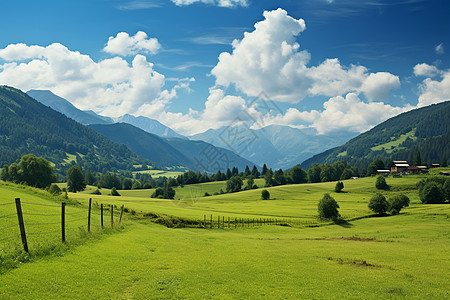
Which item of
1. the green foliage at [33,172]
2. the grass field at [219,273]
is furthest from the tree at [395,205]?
the green foliage at [33,172]

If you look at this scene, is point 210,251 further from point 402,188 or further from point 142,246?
point 402,188

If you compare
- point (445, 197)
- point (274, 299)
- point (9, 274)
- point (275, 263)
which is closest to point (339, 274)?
point (275, 263)

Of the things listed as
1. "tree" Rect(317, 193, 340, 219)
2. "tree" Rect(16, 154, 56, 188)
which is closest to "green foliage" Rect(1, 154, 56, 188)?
"tree" Rect(16, 154, 56, 188)

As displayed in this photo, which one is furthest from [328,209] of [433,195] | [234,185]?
[234,185]

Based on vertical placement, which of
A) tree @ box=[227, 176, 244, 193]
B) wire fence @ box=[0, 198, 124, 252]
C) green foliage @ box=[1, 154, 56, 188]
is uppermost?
green foliage @ box=[1, 154, 56, 188]

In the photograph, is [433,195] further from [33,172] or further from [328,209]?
[33,172]

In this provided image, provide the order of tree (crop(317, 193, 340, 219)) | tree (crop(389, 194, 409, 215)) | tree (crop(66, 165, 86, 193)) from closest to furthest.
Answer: tree (crop(317, 193, 340, 219)) < tree (crop(389, 194, 409, 215)) < tree (crop(66, 165, 86, 193))

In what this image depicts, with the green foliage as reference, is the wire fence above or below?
below

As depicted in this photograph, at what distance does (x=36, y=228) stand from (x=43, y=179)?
7753 centimetres

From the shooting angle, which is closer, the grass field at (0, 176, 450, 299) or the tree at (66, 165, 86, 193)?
the grass field at (0, 176, 450, 299)

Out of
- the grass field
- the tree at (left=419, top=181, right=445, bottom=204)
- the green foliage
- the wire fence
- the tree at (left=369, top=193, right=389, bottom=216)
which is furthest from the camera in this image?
the tree at (left=419, top=181, right=445, bottom=204)

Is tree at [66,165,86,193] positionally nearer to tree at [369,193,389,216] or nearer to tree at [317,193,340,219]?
tree at [317,193,340,219]

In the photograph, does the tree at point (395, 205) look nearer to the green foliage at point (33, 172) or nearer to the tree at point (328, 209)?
the tree at point (328, 209)

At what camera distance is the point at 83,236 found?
2173 centimetres
